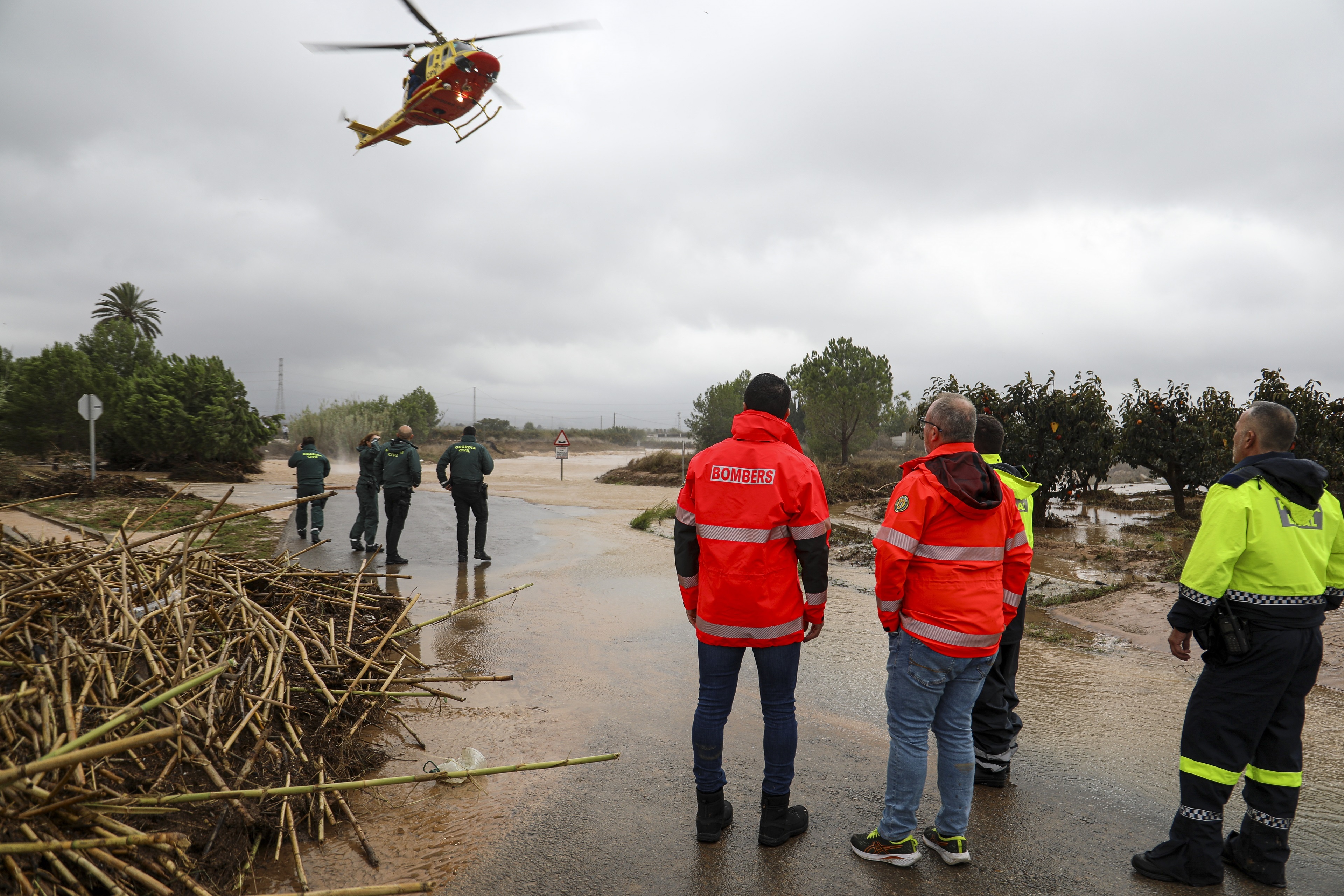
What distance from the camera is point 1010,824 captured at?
3.46m

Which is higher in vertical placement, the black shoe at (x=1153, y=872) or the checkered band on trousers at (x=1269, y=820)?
the checkered band on trousers at (x=1269, y=820)

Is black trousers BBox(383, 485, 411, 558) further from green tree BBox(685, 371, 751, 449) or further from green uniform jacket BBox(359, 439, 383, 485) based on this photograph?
green tree BBox(685, 371, 751, 449)

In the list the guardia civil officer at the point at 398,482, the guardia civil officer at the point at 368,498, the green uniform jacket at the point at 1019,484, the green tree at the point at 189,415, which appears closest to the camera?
the green uniform jacket at the point at 1019,484

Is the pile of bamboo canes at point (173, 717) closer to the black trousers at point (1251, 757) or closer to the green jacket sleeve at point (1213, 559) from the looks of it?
the black trousers at point (1251, 757)

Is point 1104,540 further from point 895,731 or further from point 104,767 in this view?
point 104,767

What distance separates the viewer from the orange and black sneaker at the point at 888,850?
10.2 feet

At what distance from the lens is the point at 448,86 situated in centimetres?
1617

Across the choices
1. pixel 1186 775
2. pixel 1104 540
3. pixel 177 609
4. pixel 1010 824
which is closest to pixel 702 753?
pixel 1010 824

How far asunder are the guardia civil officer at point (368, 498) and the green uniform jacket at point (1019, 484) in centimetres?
937

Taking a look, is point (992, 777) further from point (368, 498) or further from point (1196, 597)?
point (368, 498)

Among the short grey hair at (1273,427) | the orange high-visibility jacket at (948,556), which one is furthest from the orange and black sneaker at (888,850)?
the short grey hair at (1273,427)

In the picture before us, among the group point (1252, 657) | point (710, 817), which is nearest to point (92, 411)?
point (710, 817)

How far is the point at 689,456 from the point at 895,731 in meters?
30.5

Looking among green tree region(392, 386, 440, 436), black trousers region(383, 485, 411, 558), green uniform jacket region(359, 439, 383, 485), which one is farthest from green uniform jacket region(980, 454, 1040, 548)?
green tree region(392, 386, 440, 436)
